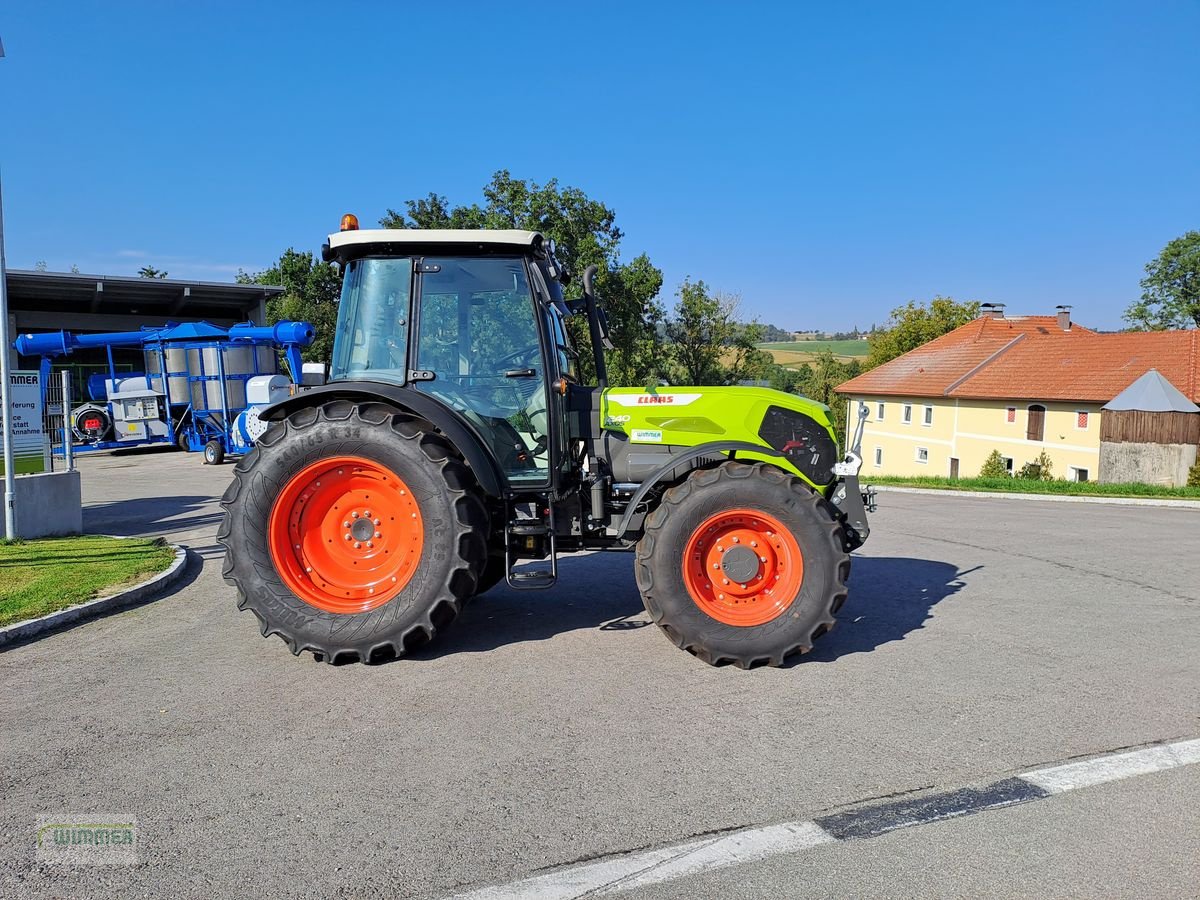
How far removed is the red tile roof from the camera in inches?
1335

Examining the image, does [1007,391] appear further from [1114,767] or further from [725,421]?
[1114,767]

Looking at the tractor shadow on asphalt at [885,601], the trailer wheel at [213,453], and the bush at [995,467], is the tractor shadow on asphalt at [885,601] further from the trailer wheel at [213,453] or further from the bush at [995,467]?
the bush at [995,467]

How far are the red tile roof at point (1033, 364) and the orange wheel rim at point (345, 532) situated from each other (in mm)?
35098

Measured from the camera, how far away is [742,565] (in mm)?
4977

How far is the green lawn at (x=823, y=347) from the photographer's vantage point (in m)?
98.7

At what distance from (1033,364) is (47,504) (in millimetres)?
40260

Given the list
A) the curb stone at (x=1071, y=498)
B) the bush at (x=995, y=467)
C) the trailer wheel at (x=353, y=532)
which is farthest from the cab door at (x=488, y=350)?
the bush at (x=995, y=467)

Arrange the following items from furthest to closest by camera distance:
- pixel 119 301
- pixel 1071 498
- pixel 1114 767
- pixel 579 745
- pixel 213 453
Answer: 1. pixel 119 301
2. pixel 213 453
3. pixel 1071 498
4. pixel 579 745
5. pixel 1114 767

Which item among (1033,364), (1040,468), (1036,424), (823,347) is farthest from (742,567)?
(823,347)

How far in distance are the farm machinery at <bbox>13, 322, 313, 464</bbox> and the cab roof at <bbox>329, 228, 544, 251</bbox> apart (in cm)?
1601

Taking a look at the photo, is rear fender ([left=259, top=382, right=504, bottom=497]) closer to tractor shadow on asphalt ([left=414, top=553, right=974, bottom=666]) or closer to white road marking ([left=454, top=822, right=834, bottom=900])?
tractor shadow on asphalt ([left=414, top=553, right=974, bottom=666])

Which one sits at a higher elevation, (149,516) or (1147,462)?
(149,516)

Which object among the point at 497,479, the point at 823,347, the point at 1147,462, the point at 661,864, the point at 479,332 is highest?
the point at 823,347

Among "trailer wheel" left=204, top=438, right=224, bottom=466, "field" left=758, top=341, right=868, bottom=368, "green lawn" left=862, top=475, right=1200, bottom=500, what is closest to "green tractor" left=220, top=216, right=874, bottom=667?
"green lawn" left=862, top=475, right=1200, bottom=500
